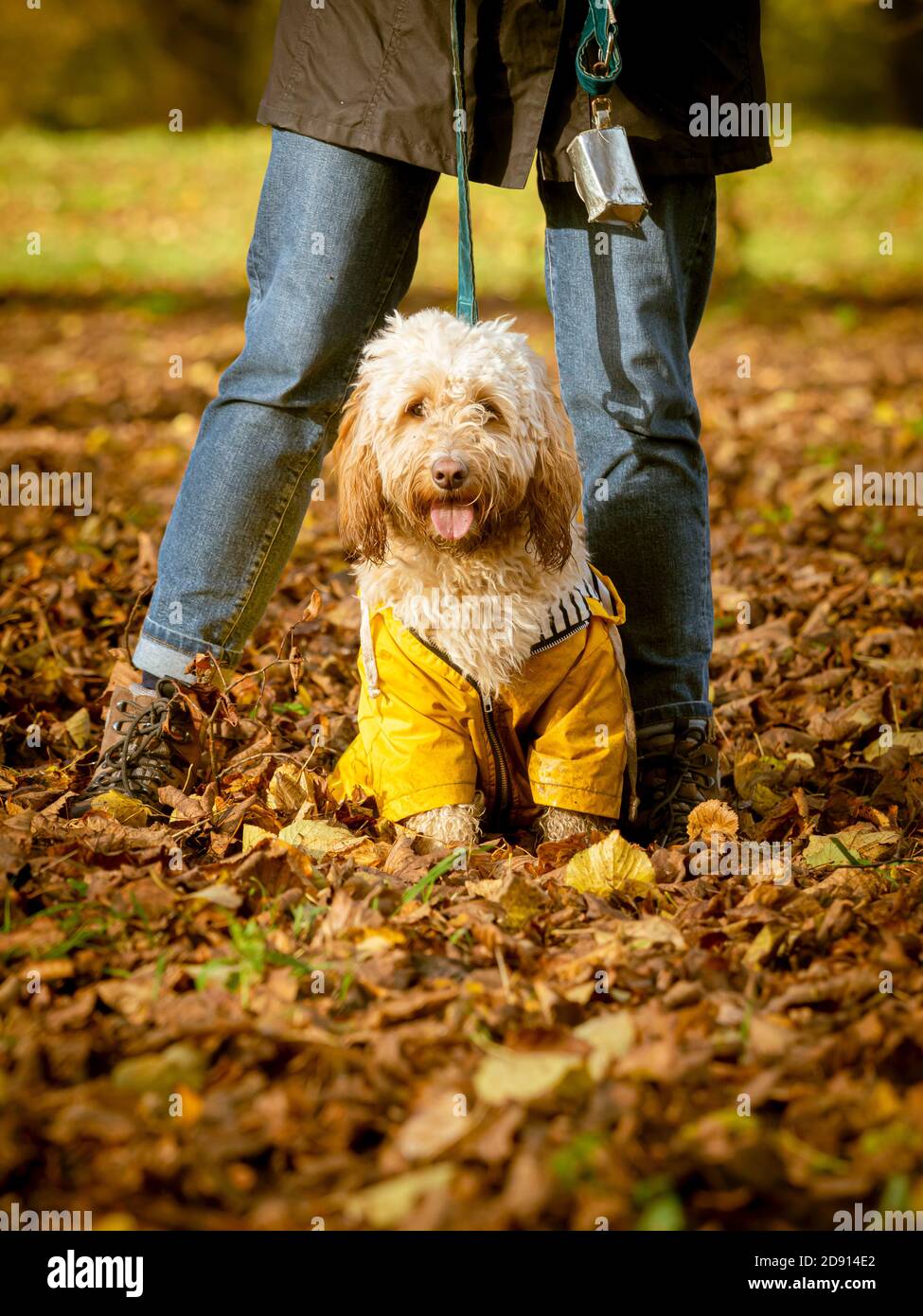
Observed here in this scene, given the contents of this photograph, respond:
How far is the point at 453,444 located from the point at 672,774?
1.06m

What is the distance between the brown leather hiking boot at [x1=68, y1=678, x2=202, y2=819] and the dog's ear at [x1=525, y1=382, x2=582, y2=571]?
95 cm

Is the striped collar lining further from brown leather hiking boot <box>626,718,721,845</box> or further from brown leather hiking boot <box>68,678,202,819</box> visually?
brown leather hiking boot <box>68,678,202,819</box>

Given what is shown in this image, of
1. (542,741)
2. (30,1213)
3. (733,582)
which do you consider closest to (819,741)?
(542,741)

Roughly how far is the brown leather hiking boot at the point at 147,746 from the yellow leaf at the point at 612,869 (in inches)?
40.2

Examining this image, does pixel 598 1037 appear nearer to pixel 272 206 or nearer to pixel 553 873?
pixel 553 873

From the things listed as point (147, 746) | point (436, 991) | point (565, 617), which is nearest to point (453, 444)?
point (565, 617)

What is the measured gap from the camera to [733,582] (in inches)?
196

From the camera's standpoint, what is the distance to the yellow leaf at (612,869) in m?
2.62

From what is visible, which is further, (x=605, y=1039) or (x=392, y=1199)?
(x=605, y=1039)

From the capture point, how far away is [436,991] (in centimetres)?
205

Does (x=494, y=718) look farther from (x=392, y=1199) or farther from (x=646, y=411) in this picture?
(x=392, y=1199)

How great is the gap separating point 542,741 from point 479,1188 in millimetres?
1446

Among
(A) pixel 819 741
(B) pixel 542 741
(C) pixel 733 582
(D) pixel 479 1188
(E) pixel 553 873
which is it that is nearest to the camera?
(D) pixel 479 1188

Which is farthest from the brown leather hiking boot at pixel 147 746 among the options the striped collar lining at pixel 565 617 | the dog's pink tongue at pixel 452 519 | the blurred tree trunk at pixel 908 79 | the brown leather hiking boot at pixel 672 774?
the blurred tree trunk at pixel 908 79
